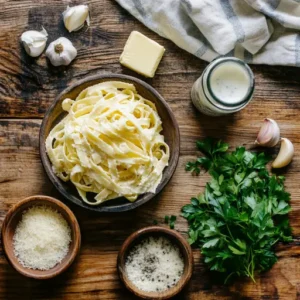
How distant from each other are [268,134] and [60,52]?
768 millimetres

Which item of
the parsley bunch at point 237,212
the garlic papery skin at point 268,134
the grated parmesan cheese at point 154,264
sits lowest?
the grated parmesan cheese at point 154,264

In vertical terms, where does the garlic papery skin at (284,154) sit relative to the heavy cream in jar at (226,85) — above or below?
below

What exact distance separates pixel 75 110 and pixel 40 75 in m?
0.22

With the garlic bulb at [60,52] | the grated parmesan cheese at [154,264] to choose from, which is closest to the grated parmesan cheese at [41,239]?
the grated parmesan cheese at [154,264]

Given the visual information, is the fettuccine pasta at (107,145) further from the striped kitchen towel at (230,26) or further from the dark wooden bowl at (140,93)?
the striped kitchen towel at (230,26)

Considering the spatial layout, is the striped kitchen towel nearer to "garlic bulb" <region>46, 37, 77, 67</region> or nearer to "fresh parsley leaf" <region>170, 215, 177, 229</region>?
A: "garlic bulb" <region>46, 37, 77, 67</region>

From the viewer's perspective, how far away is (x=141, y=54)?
214 cm

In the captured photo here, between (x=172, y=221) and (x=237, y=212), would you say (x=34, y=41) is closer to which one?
(x=172, y=221)

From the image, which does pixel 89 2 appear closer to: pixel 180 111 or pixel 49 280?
pixel 180 111

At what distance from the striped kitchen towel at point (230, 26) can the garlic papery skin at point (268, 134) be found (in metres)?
0.22

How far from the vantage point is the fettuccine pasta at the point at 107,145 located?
2.00 meters

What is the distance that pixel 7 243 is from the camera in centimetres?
203

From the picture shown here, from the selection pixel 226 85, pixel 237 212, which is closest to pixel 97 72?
pixel 226 85

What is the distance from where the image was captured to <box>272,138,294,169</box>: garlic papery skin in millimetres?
2191
